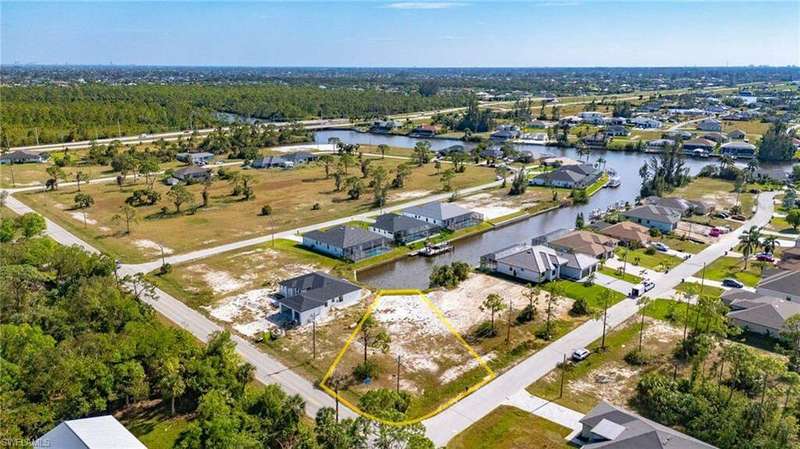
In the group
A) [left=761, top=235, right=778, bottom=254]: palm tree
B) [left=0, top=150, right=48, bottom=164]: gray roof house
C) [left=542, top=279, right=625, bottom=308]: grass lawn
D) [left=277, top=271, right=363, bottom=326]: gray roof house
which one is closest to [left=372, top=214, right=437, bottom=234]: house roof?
[left=277, top=271, right=363, bottom=326]: gray roof house

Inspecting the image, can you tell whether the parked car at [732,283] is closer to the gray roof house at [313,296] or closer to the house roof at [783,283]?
the house roof at [783,283]

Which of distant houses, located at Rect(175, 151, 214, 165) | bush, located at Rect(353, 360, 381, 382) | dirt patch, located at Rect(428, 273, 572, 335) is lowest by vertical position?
bush, located at Rect(353, 360, 381, 382)

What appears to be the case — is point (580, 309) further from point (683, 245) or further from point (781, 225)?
point (781, 225)

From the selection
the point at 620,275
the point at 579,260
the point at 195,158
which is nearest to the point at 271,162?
the point at 195,158

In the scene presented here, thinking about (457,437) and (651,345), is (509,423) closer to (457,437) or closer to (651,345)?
(457,437)

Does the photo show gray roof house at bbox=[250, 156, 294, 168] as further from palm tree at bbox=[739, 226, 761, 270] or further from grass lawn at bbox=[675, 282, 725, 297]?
palm tree at bbox=[739, 226, 761, 270]
